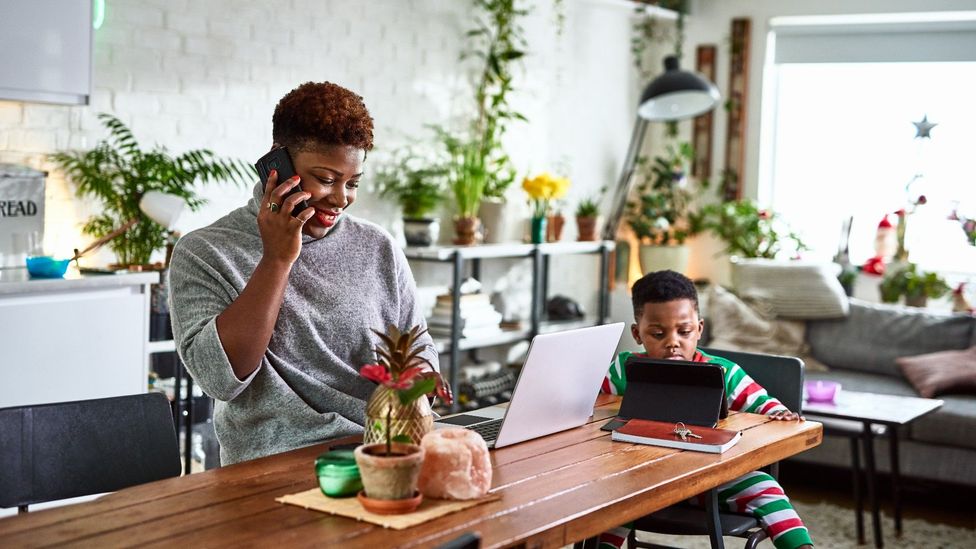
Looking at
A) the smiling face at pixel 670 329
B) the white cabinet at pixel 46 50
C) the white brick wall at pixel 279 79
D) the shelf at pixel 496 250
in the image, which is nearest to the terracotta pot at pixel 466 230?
the shelf at pixel 496 250

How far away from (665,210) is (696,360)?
13.6 feet

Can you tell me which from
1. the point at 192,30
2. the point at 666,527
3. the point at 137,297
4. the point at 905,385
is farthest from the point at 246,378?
the point at 905,385

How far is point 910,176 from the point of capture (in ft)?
21.1

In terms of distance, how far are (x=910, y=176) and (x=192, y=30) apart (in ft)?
13.3

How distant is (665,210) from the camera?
6.78 m

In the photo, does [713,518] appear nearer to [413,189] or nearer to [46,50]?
[46,50]

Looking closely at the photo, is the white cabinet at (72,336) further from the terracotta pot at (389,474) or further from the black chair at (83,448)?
the terracotta pot at (389,474)

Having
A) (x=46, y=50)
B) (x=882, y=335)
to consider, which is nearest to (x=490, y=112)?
(x=882, y=335)

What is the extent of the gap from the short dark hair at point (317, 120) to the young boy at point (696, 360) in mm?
942

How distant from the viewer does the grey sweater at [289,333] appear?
2070 millimetres

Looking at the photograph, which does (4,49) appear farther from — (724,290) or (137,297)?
(724,290)

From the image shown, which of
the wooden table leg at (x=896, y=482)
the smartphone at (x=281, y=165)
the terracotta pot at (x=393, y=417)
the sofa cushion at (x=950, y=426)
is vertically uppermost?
the smartphone at (x=281, y=165)

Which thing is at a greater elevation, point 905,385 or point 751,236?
point 751,236

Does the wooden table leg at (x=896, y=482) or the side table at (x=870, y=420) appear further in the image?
the wooden table leg at (x=896, y=482)
